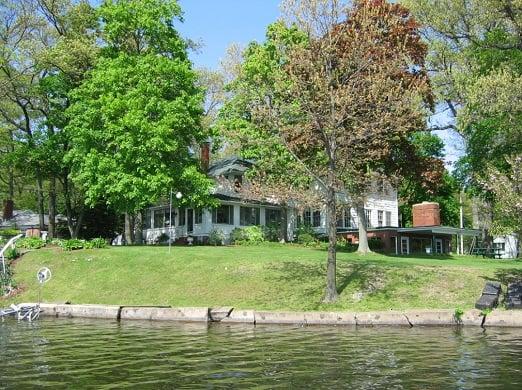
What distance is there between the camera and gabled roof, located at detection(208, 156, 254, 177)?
5009cm

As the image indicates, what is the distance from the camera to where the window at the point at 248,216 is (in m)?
50.6

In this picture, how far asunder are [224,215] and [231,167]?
4267mm

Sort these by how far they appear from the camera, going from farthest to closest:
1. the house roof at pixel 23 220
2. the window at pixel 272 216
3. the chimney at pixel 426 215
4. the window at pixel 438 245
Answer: the house roof at pixel 23 220 → the window at pixel 438 245 → the chimney at pixel 426 215 → the window at pixel 272 216

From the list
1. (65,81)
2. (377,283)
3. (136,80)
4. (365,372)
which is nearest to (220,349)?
(365,372)

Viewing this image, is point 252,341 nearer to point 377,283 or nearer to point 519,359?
point 519,359

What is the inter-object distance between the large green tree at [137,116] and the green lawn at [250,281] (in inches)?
318

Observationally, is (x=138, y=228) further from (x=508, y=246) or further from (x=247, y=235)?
(x=508, y=246)

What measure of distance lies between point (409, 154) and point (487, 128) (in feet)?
16.2

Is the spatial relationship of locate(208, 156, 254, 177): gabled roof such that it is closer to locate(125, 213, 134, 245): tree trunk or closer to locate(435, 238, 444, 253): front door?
locate(125, 213, 134, 245): tree trunk

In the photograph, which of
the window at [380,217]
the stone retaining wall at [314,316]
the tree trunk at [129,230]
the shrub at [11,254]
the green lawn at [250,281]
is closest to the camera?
the stone retaining wall at [314,316]

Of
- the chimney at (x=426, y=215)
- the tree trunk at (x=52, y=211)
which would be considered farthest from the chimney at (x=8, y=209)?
the chimney at (x=426, y=215)

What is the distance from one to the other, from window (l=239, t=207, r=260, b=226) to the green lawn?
1919 centimetres

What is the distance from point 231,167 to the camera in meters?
50.2

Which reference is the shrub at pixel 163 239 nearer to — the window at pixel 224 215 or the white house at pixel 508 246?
the window at pixel 224 215
